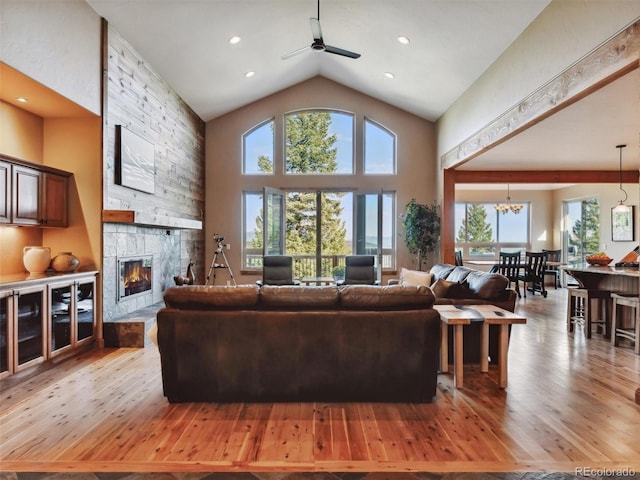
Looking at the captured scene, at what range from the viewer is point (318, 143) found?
8.27 meters

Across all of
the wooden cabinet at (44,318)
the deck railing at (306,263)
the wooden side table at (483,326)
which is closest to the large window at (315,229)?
the deck railing at (306,263)

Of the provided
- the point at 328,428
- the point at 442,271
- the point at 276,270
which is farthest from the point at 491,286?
the point at 276,270

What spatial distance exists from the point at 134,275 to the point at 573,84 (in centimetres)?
533

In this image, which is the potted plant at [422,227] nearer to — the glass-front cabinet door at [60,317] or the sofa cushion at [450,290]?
the sofa cushion at [450,290]

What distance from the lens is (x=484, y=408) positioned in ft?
9.27

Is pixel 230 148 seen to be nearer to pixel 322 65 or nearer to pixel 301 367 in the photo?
pixel 322 65

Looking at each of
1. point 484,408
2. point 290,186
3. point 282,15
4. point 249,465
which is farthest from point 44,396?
point 290,186

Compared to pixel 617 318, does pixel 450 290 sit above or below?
above

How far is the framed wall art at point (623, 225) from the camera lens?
8.00 metres

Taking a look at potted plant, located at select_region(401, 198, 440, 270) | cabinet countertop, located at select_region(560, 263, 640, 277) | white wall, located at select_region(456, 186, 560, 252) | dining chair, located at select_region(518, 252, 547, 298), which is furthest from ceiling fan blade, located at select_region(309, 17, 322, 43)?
white wall, located at select_region(456, 186, 560, 252)

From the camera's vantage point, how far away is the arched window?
8234mm

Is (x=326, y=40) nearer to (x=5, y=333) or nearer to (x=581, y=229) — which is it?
(x=5, y=333)

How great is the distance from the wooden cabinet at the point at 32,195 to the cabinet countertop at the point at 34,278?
520mm

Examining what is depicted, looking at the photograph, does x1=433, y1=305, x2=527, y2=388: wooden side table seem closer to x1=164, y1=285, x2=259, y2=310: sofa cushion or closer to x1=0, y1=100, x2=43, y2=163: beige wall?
x1=164, y1=285, x2=259, y2=310: sofa cushion
